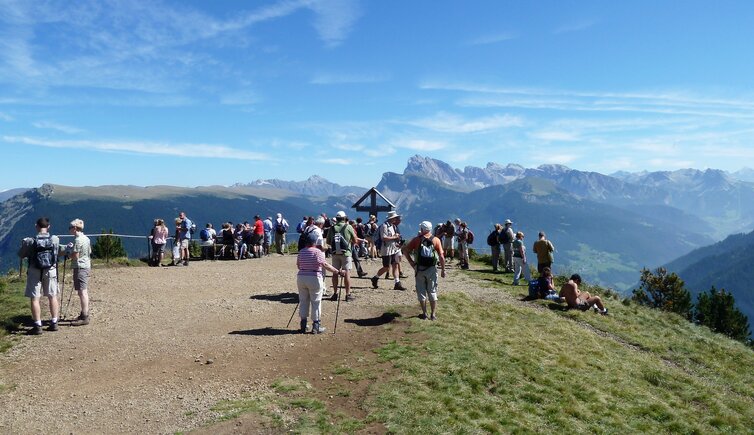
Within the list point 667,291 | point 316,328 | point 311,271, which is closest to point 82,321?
point 316,328

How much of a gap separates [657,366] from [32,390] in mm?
14785

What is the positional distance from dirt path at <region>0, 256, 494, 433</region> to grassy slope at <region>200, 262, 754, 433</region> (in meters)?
1.13

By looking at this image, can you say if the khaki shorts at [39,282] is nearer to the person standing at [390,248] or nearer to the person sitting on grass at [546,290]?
the person standing at [390,248]

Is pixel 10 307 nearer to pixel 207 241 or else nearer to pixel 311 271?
pixel 311 271

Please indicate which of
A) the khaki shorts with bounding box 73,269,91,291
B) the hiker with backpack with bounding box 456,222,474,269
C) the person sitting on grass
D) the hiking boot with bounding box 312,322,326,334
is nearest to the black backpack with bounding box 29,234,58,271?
the khaki shorts with bounding box 73,269,91,291

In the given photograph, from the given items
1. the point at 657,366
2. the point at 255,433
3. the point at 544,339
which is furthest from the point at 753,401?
the point at 255,433

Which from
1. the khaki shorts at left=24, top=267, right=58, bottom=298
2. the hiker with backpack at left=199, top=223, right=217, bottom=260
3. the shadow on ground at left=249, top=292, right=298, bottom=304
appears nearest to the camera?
the khaki shorts at left=24, top=267, right=58, bottom=298

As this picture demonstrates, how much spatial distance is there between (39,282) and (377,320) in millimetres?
8418

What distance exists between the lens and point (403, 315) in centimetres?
1451

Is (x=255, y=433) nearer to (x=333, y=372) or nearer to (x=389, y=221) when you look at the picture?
(x=333, y=372)

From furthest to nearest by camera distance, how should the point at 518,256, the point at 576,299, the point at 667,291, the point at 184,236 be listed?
the point at 667,291
the point at 184,236
the point at 518,256
the point at 576,299

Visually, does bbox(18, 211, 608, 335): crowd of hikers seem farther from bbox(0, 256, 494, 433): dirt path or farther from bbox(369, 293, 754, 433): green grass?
bbox(369, 293, 754, 433): green grass

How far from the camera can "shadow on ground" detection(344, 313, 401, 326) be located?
45.0 feet

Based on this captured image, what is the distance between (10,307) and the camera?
46.0 feet
